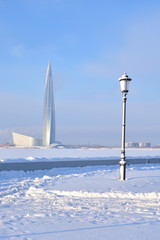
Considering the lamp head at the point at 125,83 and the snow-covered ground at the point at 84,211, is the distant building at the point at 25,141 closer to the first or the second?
the lamp head at the point at 125,83

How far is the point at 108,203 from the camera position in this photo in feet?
26.6

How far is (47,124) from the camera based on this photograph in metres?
135

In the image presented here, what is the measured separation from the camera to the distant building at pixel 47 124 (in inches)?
5231

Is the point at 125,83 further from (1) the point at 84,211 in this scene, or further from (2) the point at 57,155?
(2) the point at 57,155

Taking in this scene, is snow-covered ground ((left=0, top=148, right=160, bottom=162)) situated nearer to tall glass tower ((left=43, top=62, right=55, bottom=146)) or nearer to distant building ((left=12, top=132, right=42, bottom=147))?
tall glass tower ((left=43, top=62, right=55, bottom=146))

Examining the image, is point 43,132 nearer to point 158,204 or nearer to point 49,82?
point 49,82

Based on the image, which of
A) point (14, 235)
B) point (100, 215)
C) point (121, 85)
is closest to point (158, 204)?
point (100, 215)

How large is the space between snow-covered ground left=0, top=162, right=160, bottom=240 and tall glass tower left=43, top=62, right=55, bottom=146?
12220cm

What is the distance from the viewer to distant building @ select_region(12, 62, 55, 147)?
132875 mm

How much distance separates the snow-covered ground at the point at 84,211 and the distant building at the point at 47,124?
401ft

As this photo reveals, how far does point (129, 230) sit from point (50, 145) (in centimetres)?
12989

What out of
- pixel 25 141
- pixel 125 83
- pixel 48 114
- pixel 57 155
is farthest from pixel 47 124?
pixel 125 83

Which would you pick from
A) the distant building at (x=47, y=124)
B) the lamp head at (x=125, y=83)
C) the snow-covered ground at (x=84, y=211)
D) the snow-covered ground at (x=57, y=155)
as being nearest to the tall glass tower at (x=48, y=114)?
the distant building at (x=47, y=124)

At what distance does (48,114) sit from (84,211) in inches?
5047
